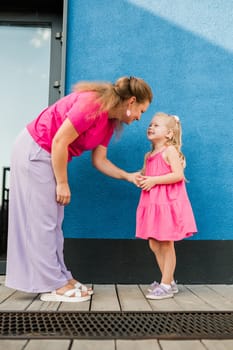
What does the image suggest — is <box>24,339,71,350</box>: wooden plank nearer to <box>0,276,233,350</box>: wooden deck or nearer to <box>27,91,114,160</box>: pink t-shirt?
<box>0,276,233,350</box>: wooden deck

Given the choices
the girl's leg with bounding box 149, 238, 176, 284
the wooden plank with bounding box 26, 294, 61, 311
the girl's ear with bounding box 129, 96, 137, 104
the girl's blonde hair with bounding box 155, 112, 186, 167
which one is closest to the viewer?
the wooden plank with bounding box 26, 294, 61, 311

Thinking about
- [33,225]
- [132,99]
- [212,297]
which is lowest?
[212,297]

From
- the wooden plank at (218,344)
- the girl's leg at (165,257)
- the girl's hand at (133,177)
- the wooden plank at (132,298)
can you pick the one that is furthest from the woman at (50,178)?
the wooden plank at (218,344)

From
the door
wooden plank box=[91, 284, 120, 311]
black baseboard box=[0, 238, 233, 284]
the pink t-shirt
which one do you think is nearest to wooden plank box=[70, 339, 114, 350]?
wooden plank box=[91, 284, 120, 311]

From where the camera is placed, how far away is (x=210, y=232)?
2307mm

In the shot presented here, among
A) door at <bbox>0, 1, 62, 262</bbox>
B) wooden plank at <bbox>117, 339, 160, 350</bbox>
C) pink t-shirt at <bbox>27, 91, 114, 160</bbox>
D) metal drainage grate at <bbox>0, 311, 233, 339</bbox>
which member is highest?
door at <bbox>0, 1, 62, 262</bbox>

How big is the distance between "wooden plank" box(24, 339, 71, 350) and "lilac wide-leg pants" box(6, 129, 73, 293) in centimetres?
55

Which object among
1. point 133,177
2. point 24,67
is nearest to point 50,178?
point 133,177

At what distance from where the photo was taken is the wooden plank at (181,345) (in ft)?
3.87

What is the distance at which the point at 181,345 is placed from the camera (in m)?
1.20

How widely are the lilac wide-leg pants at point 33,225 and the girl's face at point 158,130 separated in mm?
582

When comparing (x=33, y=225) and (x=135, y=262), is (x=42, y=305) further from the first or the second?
(x=135, y=262)

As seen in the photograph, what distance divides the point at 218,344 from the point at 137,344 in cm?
24

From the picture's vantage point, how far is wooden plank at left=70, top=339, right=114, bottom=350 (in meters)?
1.17
